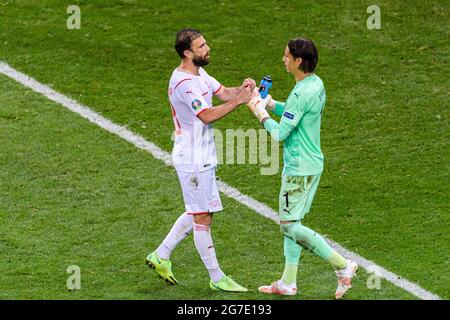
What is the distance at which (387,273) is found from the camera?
451 inches

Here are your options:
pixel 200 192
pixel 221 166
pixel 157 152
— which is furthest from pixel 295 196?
pixel 157 152

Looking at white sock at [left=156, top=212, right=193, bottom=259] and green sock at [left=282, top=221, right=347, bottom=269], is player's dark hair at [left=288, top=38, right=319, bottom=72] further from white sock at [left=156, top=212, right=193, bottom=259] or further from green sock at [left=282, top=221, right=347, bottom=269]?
white sock at [left=156, top=212, right=193, bottom=259]

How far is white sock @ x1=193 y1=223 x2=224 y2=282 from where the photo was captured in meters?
10.9

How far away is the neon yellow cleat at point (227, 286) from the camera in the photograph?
35.8 feet

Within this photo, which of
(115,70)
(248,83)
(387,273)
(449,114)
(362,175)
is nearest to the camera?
(248,83)

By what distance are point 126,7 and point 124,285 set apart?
23.3 ft

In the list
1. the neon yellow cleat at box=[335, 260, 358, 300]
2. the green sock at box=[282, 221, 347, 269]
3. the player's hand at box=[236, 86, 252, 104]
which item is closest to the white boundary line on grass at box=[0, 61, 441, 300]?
the neon yellow cleat at box=[335, 260, 358, 300]

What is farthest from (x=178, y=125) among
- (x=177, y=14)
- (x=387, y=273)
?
(x=177, y=14)

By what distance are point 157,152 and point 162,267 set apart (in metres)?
3.29

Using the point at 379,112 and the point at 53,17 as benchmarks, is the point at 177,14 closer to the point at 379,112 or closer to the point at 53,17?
the point at 53,17

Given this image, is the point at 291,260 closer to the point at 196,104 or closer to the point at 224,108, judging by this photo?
the point at 224,108

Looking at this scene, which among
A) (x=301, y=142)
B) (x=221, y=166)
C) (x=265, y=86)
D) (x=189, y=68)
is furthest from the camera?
(x=221, y=166)

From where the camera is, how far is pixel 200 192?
423 inches

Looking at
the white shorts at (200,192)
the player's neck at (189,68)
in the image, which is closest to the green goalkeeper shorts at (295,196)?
the white shorts at (200,192)
